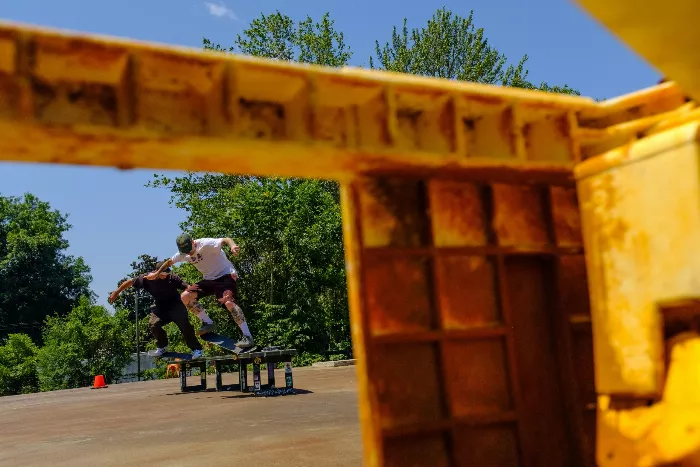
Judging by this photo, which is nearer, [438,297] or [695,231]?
[695,231]

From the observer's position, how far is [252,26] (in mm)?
33219

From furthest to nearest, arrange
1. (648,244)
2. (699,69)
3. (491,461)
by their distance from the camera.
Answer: (491,461), (648,244), (699,69)

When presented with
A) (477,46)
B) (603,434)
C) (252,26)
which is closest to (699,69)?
(603,434)

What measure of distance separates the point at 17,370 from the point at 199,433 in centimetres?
3734

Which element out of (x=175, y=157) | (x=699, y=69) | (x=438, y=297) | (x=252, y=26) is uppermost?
(x=252, y=26)

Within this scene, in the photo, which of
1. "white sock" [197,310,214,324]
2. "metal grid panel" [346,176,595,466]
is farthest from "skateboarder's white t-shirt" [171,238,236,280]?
"metal grid panel" [346,176,595,466]

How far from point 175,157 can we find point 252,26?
1244 inches

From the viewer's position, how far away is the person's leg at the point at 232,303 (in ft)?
35.4

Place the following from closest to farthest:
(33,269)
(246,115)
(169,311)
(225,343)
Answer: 1. (246,115)
2. (225,343)
3. (169,311)
4. (33,269)

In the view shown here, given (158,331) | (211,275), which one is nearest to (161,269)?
(211,275)

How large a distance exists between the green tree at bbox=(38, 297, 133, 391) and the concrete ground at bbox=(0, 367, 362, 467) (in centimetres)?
2624

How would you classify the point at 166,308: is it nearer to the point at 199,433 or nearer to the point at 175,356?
the point at 175,356

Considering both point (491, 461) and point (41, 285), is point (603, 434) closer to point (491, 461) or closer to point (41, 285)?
point (491, 461)

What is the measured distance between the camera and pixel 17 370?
38.8 meters
